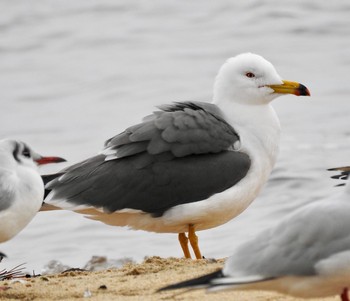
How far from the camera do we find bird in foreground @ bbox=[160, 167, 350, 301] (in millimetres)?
5184

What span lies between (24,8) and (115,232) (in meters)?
12.0

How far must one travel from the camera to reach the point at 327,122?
47.3 ft

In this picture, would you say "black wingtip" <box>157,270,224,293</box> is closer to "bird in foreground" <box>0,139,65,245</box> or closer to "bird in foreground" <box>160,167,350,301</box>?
"bird in foreground" <box>160,167,350,301</box>

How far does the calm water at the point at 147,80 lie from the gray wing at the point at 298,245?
17.8ft

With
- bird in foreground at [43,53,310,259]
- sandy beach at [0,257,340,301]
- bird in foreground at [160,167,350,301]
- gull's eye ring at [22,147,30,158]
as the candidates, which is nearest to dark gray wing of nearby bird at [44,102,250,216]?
bird in foreground at [43,53,310,259]

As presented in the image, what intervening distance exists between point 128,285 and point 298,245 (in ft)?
5.57

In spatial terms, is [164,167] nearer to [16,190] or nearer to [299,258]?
[16,190]

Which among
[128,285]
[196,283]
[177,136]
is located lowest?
[196,283]

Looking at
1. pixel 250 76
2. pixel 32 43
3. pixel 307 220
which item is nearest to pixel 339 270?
pixel 307 220

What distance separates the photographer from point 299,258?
521 cm

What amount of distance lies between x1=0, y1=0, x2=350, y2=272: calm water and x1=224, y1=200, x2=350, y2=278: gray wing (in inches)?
213

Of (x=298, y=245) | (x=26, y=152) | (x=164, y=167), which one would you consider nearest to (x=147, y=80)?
(x=164, y=167)

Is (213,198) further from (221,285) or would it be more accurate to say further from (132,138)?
(221,285)

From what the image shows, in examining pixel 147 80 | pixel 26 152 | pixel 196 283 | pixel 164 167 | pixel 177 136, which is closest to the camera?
pixel 196 283
